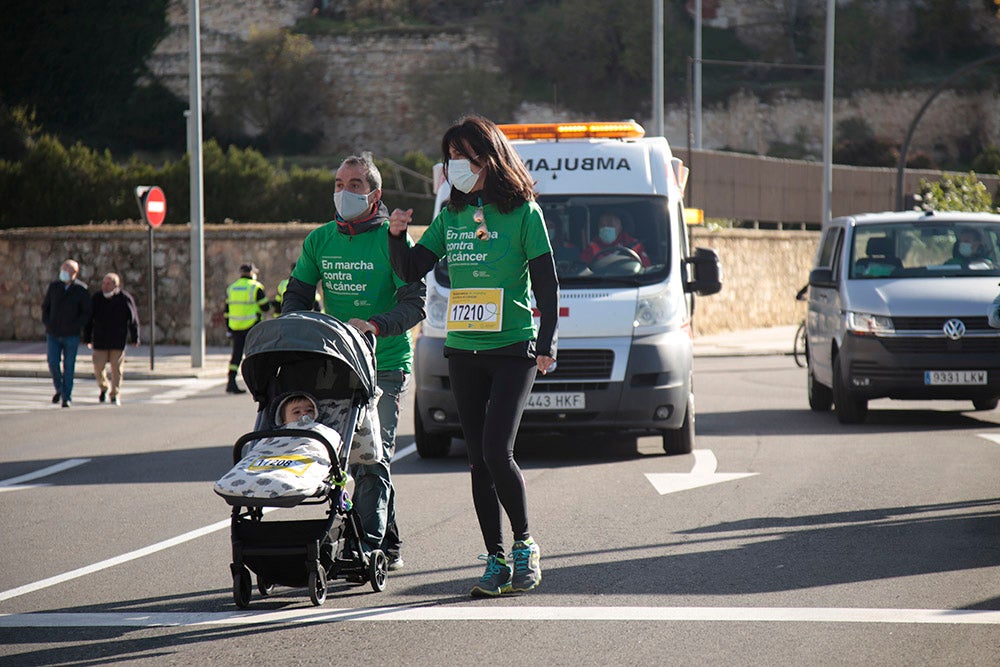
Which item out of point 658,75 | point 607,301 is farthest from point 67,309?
point 658,75

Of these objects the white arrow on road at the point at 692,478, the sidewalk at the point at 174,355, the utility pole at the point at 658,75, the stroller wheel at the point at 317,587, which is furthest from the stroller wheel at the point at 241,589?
the utility pole at the point at 658,75

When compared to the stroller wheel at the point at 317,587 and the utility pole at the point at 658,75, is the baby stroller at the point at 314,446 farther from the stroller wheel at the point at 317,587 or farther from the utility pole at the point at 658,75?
the utility pole at the point at 658,75

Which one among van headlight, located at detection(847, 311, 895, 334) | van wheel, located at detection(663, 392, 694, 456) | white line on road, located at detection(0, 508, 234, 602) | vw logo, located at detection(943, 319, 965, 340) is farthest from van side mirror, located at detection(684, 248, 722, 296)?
white line on road, located at detection(0, 508, 234, 602)

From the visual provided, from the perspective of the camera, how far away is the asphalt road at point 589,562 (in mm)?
5754

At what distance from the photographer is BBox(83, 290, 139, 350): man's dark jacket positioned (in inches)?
728

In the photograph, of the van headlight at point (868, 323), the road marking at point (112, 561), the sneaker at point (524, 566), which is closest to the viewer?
the sneaker at point (524, 566)

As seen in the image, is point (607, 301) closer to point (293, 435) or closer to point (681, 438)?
point (681, 438)

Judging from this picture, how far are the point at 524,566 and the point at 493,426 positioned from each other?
674 millimetres

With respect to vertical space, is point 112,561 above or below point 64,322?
below

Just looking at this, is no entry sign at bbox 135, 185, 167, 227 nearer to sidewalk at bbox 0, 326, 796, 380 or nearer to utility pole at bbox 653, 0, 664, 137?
sidewalk at bbox 0, 326, 796, 380

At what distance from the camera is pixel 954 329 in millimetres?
13727

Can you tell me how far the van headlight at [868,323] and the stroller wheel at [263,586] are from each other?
854cm

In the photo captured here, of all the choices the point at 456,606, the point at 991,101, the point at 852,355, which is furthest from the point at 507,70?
the point at 456,606

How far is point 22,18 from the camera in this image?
216ft
